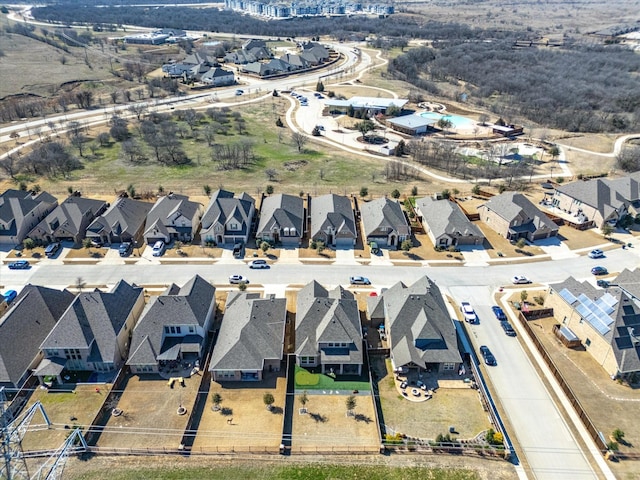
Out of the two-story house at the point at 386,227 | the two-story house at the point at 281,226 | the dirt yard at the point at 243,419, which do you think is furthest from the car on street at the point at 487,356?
the two-story house at the point at 281,226

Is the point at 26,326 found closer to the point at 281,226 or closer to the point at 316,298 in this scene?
the point at 316,298

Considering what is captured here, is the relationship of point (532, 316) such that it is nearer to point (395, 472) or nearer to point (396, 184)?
point (395, 472)

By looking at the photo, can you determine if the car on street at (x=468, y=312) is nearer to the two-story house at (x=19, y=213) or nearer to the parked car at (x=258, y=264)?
the parked car at (x=258, y=264)

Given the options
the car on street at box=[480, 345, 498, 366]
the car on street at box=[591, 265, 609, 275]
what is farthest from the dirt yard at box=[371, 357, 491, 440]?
the car on street at box=[591, 265, 609, 275]

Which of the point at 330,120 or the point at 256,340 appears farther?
Answer: the point at 330,120

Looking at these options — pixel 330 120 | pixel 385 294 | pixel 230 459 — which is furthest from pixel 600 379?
pixel 330 120
